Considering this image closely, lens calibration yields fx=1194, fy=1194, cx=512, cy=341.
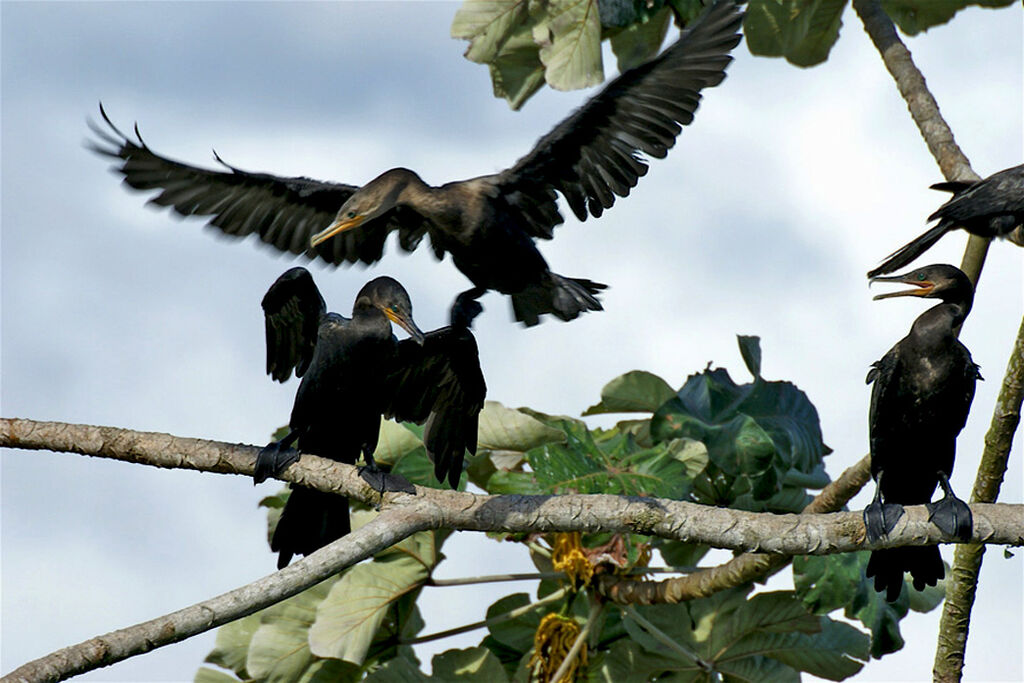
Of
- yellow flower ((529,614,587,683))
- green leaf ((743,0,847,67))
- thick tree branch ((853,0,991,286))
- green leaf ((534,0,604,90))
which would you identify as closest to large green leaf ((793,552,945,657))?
yellow flower ((529,614,587,683))

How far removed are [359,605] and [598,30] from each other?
3079 millimetres

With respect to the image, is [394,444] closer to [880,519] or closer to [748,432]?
[748,432]

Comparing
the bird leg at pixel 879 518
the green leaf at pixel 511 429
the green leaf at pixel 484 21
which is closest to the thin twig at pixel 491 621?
the green leaf at pixel 511 429

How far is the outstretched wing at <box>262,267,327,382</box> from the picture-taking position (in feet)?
16.1

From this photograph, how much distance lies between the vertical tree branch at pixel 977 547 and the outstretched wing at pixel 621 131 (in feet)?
5.04

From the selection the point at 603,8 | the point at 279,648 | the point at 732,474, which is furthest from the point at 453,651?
the point at 603,8

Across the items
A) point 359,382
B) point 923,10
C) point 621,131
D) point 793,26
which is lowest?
point 359,382

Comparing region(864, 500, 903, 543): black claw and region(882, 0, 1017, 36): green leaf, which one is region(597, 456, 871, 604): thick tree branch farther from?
region(882, 0, 1017, 36): green leaf

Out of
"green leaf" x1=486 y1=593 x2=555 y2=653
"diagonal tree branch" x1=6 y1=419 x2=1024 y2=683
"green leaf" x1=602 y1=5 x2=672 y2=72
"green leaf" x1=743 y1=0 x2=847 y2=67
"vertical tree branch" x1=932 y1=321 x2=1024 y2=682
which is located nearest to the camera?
"diagonal tree branch" x1=6 y1=419 x2=1024 y2=683

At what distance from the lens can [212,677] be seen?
6359 mm

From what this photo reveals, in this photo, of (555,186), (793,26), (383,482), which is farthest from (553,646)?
(793,26)

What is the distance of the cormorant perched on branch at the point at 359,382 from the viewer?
183 inches

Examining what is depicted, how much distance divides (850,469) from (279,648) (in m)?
2.88

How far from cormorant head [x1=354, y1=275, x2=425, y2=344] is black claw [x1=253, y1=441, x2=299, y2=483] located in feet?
2.24
